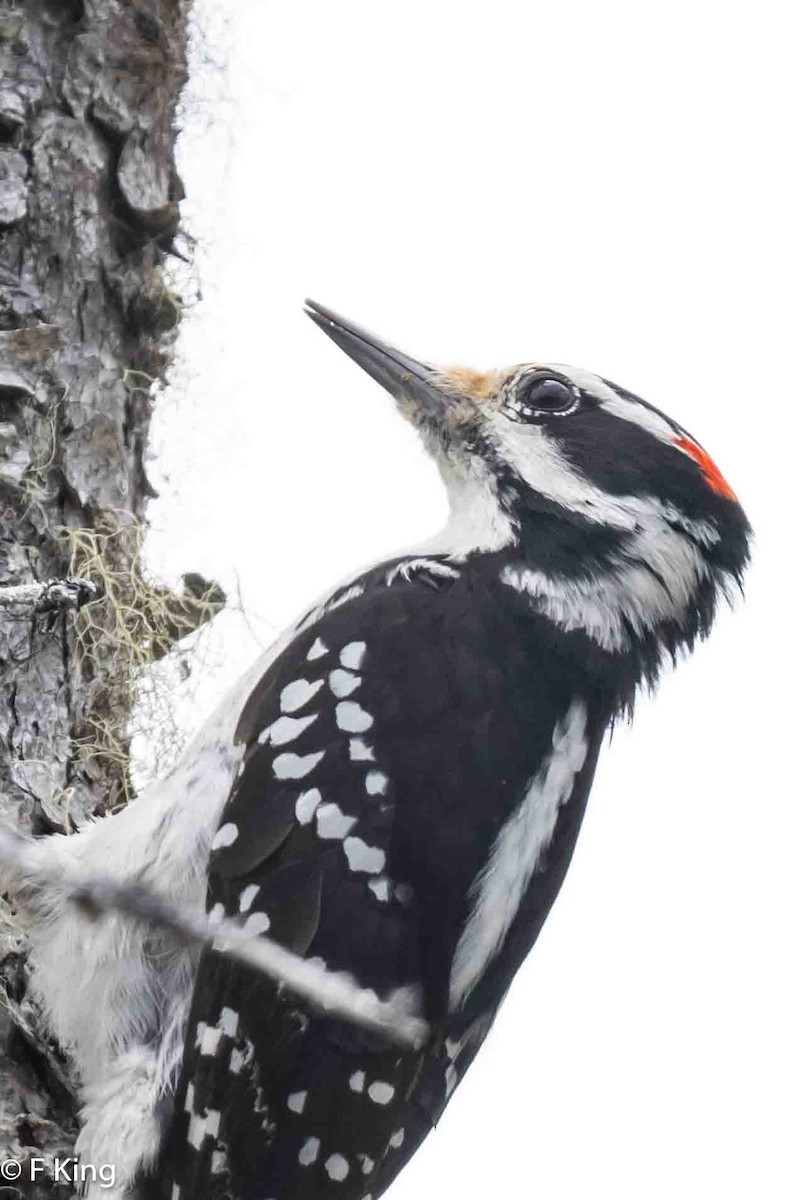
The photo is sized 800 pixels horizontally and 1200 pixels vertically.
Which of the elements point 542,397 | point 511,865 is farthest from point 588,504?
point 511,865

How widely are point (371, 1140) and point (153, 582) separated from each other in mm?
1452

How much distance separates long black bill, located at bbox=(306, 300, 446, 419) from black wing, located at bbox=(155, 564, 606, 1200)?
0.67 metres

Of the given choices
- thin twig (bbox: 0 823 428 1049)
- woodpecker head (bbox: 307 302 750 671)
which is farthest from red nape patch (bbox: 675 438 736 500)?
thin twig (bbox: 0 823 428 1049)

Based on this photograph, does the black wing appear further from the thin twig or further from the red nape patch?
the thin twig

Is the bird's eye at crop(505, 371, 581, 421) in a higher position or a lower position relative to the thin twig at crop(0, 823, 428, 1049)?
higher

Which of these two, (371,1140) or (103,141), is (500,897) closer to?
(371,1140)

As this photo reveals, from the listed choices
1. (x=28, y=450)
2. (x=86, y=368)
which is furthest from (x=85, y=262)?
(x=28, y=450)

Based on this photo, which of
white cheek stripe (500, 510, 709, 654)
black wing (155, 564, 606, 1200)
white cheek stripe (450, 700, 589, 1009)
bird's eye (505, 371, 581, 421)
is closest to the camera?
black wing (155, 564, 606, 1200)

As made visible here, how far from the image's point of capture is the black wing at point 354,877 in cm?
311

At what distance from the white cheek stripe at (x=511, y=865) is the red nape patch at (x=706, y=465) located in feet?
2.11

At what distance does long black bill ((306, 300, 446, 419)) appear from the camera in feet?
12.9

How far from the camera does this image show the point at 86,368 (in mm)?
3887

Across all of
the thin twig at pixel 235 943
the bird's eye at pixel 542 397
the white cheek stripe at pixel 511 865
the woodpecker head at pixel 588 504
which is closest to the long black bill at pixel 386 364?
the woodpecker head at pixel 588 504

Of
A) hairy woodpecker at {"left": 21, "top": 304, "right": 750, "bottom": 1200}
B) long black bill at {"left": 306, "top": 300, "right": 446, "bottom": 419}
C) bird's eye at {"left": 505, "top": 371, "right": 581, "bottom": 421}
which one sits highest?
bird's eye at {"left": 505, "top": 371, "right": 581, "bottom": 421}
